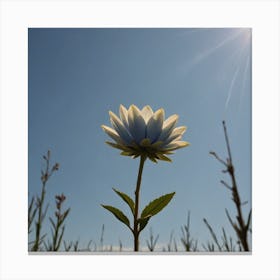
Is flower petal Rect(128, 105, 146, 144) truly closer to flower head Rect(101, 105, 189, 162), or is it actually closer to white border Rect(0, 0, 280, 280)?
flower head Rect(101, 105, 189, 162)

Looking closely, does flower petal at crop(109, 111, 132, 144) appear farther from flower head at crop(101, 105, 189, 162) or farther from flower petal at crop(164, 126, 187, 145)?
flower petal at crop(164, 126, 187, 145)

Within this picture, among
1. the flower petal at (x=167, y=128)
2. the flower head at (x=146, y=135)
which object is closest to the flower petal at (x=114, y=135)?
the flower head at (x=146, y=135)

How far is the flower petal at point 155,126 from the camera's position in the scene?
1.26 m

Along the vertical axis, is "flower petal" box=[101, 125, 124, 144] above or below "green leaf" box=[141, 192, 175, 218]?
above

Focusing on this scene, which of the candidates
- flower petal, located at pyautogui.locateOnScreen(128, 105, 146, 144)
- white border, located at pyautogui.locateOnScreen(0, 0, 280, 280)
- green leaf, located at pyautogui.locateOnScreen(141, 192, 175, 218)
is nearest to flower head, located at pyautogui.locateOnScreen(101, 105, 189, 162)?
flower petal, located at pyautogui.locateOnScreen(128, 105, 146, 144)

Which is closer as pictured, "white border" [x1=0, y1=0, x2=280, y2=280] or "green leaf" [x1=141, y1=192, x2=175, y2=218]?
"green leaf" [x1=141, y1=192, x2=175, y2=218]

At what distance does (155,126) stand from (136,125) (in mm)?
53

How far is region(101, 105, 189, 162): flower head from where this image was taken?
4.12 feet
